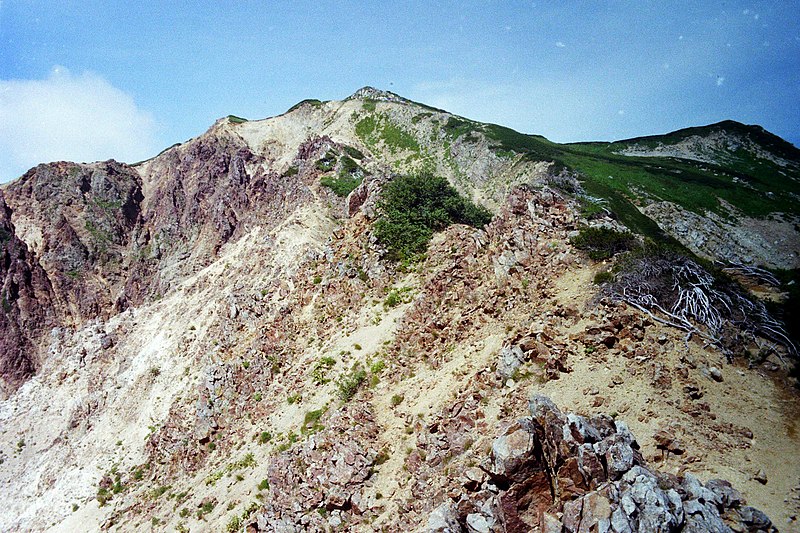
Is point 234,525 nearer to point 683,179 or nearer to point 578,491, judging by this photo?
point 578,491

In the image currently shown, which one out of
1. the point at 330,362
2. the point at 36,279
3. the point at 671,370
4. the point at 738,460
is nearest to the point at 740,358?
the point at 671,370

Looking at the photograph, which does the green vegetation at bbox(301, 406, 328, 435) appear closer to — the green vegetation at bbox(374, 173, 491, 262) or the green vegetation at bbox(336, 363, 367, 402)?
the green vegetation at bbox(336, 363, 367, 402)

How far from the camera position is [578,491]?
10.7 m

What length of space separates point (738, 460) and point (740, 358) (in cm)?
411

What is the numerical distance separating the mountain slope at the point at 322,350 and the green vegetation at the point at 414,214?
0.98m

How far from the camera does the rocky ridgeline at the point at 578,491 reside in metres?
9.16

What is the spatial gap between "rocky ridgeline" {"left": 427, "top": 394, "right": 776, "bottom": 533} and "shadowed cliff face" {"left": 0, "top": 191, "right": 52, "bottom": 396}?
201 feet

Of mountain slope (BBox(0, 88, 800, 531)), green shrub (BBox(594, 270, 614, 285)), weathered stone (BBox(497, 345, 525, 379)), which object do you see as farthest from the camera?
green shrub (BBox(594, 270, 614, 285))

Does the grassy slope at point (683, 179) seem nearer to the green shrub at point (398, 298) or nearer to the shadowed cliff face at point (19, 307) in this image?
the green shrub at point (398, 298)

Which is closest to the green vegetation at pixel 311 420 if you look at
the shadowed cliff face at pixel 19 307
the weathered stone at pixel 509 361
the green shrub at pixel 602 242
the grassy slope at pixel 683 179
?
the weathered stone at pixel 509 361

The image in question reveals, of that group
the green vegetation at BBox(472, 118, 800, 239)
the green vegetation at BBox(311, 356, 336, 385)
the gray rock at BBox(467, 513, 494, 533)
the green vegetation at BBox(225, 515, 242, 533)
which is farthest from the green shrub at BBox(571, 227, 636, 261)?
the green vegetation at BBox(472, 118, 800, 239)

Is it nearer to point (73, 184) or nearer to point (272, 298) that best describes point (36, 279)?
point (73, 184)

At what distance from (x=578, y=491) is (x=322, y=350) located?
18860 millimetres

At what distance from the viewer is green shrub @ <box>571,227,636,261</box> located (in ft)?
60.7
